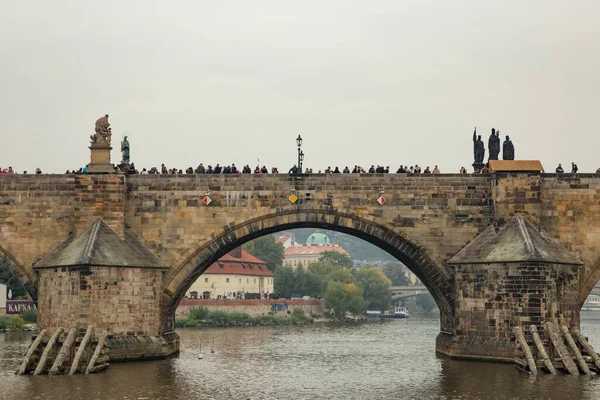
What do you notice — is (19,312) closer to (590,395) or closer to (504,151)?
(504,151)

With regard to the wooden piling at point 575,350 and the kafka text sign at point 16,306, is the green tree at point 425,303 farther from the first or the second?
the wooden piling at point 575,350

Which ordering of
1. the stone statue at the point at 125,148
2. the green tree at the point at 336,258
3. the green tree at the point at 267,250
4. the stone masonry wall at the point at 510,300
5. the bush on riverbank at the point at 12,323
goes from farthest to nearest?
the green tree at the point at 336,258
the green tree at the point at 267,250
the bush on riverbank at the point at 12,323
the stone statue at the point at 125,148
the stone masonry wall at the point at 510,300

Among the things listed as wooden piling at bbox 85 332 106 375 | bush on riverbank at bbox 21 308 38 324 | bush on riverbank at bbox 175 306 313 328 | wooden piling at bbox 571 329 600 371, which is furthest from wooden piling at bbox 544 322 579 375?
bush on riverbank at bbox 175 306 313 328

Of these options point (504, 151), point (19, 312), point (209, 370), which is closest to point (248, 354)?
point (209, 370)

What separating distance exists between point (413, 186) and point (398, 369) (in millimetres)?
9453

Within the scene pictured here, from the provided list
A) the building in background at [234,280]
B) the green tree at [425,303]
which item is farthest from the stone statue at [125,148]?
the green tree at [425,303]

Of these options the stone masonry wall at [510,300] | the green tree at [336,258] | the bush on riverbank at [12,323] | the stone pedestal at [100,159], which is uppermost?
the stone pedestal at [100,159]

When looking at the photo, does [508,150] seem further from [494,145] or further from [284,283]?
[284,283]

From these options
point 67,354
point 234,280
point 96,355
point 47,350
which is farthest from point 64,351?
point 234,280

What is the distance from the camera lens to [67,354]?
4125 cm

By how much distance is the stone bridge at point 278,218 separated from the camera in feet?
154

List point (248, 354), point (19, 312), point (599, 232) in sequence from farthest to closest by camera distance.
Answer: point (19, 312) < point (248, 354) < point (599, 232)

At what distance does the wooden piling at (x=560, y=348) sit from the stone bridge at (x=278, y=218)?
478 cm

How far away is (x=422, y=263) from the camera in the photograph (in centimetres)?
4831
